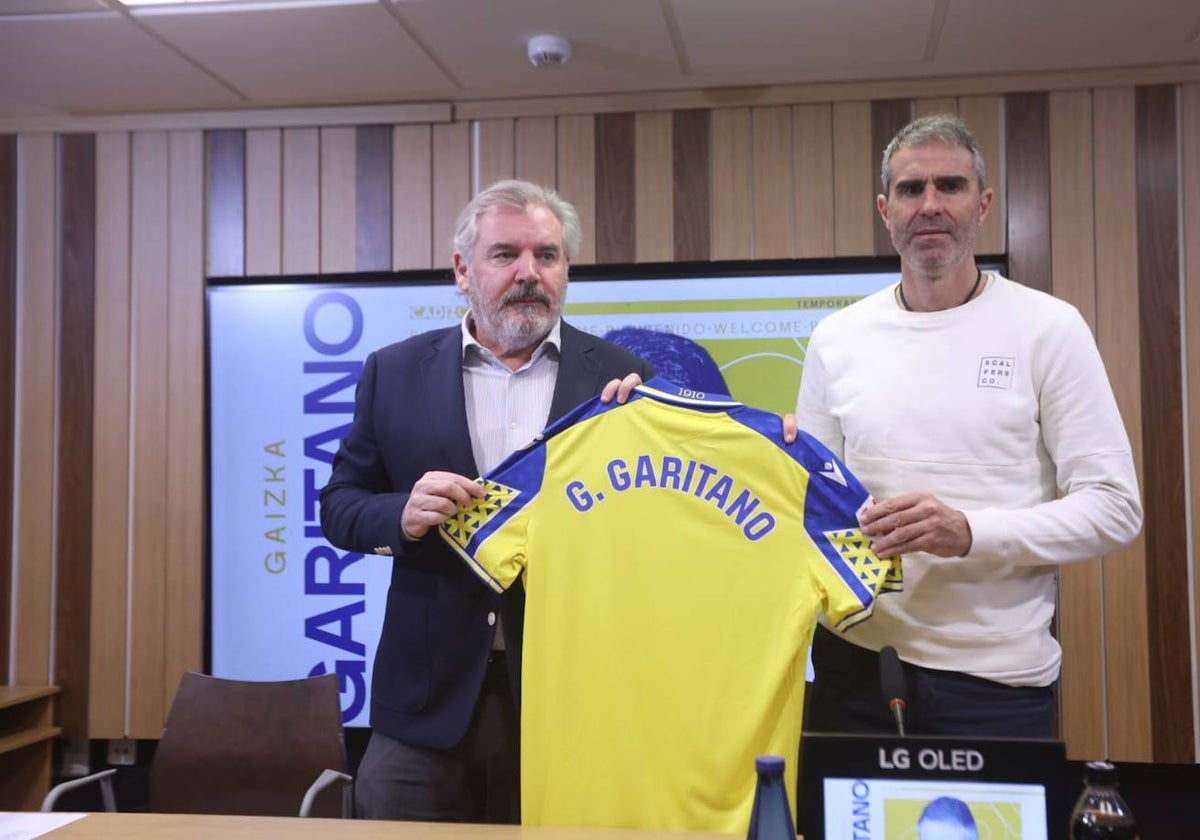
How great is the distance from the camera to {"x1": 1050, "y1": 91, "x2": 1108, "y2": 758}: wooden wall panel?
11.4 ft

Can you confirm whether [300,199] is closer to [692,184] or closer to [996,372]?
[692,184]

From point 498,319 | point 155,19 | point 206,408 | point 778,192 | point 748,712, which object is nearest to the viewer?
point 748,712

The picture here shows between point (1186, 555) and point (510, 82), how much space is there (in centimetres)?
309

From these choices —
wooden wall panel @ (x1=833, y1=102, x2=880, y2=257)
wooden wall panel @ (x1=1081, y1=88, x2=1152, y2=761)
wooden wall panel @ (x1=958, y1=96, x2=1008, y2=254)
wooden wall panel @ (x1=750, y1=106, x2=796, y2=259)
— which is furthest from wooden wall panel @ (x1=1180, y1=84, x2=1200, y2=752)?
wooden wall panel @ (x1=750, y1=106, x2=796, y2=259)

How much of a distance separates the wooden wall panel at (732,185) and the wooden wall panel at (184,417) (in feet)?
7.10

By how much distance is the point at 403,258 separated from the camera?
3924mm

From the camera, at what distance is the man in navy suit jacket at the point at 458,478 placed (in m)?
1.82

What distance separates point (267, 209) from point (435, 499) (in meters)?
2.74

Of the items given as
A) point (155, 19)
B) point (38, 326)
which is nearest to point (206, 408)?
point (38, 326)

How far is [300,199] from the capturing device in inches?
157

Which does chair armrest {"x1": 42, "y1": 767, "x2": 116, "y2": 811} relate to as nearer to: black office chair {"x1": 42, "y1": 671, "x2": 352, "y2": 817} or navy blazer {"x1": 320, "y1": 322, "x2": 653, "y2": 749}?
black office chair {"x1": 42, "y1": 671, "x2": 352, "y2": 817}

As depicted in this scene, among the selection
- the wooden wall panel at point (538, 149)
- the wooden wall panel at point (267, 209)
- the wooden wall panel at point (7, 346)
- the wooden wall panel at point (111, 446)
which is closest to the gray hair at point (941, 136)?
the wooden wall panel at point (538, 149)

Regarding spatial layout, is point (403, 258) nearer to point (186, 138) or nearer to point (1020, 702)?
point (186, 138)

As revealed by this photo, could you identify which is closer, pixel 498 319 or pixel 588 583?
pixel 588 583
